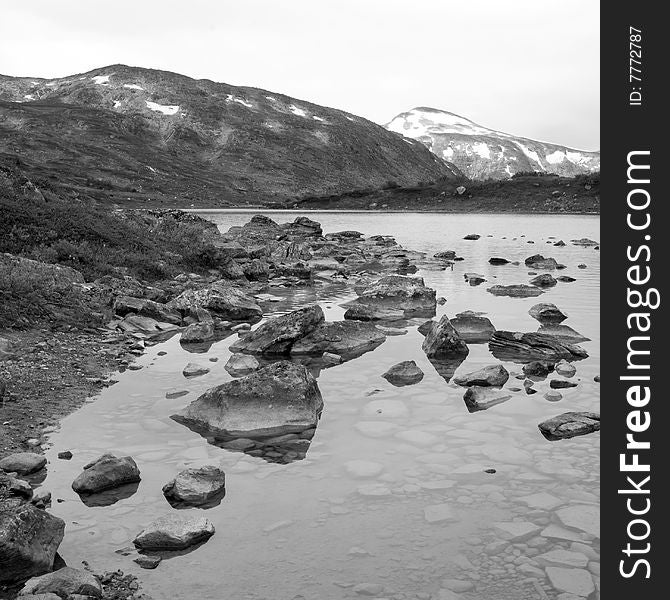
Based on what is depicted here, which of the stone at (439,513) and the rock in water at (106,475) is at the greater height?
the rock in water at (106,475)

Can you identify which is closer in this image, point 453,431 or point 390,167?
point 453,431

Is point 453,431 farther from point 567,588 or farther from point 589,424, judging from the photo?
point 567,588

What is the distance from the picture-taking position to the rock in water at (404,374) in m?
11.1

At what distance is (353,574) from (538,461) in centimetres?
318

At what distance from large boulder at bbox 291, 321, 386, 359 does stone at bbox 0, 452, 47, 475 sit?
247 inches

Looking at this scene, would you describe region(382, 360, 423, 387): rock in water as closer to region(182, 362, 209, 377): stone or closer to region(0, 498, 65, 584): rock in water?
region(182, 362, 209, 377): stone

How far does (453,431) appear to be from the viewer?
344 inches

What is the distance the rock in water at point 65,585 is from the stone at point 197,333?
903 cm

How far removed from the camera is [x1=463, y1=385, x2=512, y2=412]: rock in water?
9.74 metres

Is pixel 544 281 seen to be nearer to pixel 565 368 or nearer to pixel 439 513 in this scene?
pixel 565 368

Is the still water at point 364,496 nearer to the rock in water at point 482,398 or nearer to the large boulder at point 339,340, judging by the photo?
the rock in water at point 482,398

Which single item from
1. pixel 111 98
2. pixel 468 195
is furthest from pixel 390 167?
pixel 468 195

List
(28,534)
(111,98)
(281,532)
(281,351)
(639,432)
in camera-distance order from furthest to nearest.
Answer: (111,98)
(281,351)
(281,532)
(28,534)
(639,432)

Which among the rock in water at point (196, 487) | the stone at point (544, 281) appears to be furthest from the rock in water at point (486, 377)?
the stone at point (544, 281)
